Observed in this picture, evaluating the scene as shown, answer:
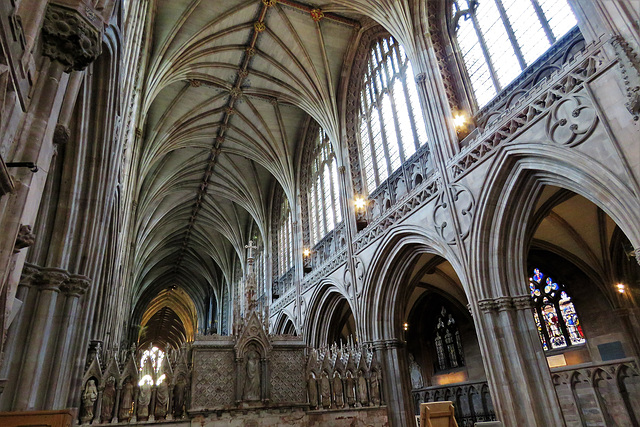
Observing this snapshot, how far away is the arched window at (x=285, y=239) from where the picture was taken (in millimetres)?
20484

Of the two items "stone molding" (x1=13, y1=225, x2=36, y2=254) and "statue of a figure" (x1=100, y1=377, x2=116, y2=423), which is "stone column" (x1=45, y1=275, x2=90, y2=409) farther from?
"stone molding" (x1=13, y1=225, x2=36, y2=254)

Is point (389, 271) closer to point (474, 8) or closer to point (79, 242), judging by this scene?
point (474, 8)

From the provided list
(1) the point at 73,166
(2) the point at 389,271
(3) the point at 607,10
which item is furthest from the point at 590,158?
(1) the point at 73,166

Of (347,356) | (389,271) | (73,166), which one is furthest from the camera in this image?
(389,271)

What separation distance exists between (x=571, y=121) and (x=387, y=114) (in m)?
7.02

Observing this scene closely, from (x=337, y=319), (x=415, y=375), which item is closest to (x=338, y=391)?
(x=337, y=319)

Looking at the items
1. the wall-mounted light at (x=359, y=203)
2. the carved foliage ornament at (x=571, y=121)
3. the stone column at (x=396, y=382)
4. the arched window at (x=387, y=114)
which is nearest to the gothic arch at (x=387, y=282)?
the stone column at (x=396, y=382)

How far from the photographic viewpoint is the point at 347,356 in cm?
1111

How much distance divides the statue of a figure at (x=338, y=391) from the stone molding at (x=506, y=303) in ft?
13.5

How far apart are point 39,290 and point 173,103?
13.1 m

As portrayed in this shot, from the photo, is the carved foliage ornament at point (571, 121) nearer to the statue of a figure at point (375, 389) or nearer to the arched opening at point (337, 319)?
the statue of a figure at point (375, 389)

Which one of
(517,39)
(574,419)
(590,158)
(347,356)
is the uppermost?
(517,39)

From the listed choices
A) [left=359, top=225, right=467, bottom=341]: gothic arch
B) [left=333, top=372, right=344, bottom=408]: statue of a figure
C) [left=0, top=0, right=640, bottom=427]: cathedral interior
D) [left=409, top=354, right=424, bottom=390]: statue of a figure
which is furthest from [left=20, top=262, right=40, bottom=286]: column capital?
[left=409, top=354, right=424, bottom=390]: statue of a figure

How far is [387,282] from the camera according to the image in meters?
12.1
